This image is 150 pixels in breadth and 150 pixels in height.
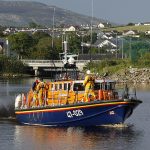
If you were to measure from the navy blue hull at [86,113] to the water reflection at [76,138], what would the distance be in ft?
1.79

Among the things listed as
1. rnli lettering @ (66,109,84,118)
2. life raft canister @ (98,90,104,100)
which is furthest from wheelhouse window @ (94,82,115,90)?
rnli lettering @ (66,109,84,118)

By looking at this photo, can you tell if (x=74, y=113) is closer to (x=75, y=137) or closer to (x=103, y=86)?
(x=103, y=86)

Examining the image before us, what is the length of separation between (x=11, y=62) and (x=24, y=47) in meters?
28.1

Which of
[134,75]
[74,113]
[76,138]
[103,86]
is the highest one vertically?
[103,86]

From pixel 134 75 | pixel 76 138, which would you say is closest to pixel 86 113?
pixel 76 138

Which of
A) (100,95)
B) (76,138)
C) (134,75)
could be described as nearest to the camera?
(76,138)

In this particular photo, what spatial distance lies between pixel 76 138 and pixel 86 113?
3385mm

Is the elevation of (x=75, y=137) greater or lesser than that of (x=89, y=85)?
lesser

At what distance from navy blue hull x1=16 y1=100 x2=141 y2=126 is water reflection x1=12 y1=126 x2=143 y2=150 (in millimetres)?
545

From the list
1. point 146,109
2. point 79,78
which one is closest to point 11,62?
point 146,109

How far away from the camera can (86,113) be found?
4916 cm

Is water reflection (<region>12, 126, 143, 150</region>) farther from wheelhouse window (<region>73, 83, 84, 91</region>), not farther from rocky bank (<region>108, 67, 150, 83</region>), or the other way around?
rocky bank (<region>108, 67, 150, 83</region>)

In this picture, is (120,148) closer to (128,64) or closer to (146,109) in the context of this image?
(146,109)

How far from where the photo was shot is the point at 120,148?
42.7m
